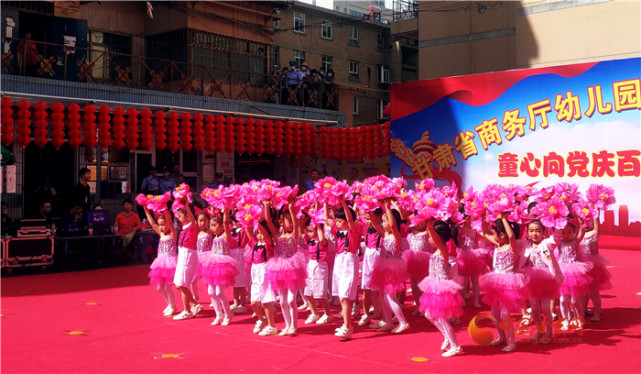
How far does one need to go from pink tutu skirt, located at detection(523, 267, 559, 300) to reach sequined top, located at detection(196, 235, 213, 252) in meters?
3.75

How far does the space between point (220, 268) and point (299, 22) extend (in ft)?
90.2

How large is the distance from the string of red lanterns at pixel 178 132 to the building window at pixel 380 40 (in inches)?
804

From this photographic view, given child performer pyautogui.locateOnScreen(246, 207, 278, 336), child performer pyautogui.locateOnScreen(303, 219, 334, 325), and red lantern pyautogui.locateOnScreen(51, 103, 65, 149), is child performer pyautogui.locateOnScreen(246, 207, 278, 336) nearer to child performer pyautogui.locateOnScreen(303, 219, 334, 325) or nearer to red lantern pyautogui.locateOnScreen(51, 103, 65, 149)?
child performer pyautogui.locateOnScreen(303, 219, 334, 325)

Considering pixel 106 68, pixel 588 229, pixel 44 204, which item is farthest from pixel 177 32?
pixel 588 229

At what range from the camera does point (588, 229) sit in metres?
7.75

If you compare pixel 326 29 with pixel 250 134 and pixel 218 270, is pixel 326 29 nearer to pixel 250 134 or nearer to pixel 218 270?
pixel 250 134

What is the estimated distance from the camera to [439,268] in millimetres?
6312

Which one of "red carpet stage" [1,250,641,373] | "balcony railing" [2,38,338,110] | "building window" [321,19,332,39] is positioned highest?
"building window" [321,19,332,39]

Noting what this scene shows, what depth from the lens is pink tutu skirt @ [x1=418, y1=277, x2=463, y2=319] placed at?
5992 millimetres

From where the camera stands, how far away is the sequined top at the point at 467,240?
27.9 feet

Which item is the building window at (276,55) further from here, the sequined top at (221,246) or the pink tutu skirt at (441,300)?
the pink tutu skirt at (441,300)

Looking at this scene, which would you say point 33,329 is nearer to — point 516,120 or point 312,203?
point 312,203

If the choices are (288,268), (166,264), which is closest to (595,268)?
(288,268)

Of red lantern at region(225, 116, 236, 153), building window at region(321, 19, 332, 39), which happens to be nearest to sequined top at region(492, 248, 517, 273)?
red lantern at region(225, 116, 236, 153)
